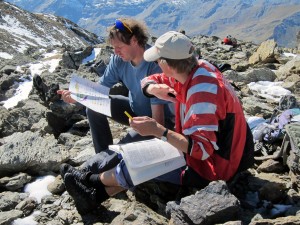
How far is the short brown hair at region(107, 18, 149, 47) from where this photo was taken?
6457 mm

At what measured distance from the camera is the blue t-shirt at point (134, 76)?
21.9 ft

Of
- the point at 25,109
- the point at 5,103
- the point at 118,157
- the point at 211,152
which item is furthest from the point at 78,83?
the point at 5,103

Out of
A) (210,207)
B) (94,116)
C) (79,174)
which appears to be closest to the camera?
(210,207)

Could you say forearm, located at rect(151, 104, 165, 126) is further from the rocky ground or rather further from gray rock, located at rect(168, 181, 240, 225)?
gray rock, located at rect(168, 181, 240, 225)

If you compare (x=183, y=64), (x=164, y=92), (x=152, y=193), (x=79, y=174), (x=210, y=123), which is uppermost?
(x=183, y=64)

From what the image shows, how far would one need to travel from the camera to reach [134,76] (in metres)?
6.90

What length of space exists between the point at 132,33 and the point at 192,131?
2440 mm

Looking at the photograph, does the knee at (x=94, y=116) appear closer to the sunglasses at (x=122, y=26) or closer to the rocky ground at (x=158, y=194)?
the rocky ground at (x=158, y=194)

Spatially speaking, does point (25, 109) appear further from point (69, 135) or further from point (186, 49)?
point (186, 49)

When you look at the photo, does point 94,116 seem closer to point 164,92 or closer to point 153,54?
point 164,92

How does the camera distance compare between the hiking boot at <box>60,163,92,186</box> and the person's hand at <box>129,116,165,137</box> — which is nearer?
the person's hand at <box>129,116,165,137</box>

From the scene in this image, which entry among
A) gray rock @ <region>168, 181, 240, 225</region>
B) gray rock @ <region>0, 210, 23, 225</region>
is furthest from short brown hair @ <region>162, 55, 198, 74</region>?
gray rock @ <region>0, 210, 23, 225</region>

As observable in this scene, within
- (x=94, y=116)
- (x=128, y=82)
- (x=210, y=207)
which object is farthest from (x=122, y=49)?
(x=210, y=207)

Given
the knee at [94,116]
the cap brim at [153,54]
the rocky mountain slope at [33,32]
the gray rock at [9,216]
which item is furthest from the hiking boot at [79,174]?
the rocky mountain slope at [33,32]
